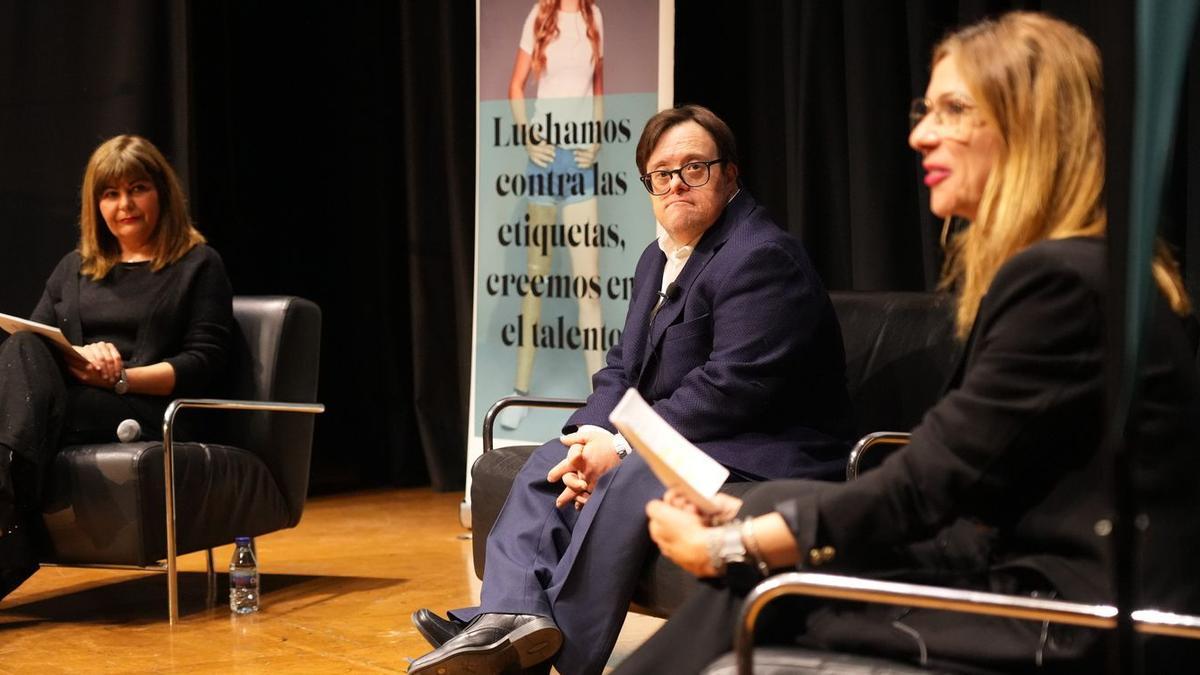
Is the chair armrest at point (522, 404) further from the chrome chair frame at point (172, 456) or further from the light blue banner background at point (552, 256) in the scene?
the light blue banner background at point (552, 256)

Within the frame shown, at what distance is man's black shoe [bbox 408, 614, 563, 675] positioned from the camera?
271 cm

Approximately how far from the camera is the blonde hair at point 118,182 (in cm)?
407

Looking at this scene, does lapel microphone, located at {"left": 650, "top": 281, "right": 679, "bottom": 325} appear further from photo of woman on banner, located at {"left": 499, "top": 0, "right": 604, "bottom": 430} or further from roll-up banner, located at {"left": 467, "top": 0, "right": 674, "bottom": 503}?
photo of woman on banner, located at {"left": 499, "top": 0, "right": 604, "bottom": 430}

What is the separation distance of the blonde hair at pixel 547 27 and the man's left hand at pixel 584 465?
7.29ft

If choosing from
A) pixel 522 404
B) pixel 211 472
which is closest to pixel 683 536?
Result: pixel 522 404

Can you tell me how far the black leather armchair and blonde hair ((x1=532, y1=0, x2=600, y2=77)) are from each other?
1.38 metres

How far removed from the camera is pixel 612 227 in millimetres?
4887

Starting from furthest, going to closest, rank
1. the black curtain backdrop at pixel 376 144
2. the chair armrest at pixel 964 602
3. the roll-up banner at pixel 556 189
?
the roll-up banner at pixel 556 189
the black curtain backdrop at pixel 376 144
the chair armrest at pixel 964 602

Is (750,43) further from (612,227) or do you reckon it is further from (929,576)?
(929,576)

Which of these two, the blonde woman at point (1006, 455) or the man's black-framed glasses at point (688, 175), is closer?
the blonde woman at point (1006, 455)

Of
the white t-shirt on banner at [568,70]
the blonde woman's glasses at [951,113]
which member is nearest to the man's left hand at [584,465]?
the blonde woman's glasses at [951,113]

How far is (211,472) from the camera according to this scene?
3875mm

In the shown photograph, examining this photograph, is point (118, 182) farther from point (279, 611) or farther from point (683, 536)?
point (683, 536)

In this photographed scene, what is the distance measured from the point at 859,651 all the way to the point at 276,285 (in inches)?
201
